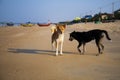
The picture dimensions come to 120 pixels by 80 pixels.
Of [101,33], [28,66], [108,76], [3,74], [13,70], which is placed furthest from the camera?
[101,33]

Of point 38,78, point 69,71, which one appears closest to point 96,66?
point 69,71

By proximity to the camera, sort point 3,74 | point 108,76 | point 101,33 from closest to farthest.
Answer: point 108,76 < point 3,74 < point 101,33

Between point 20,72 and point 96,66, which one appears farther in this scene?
point 96,66

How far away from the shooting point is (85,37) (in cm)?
1137

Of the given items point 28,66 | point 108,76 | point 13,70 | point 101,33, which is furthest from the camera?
point 101,33

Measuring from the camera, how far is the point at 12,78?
6672 mm

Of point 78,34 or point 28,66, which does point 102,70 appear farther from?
point 78,34

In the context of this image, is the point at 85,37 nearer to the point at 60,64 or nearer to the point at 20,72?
the point at 60,64

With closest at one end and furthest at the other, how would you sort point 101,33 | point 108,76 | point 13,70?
point 108,76
point 13,70
point 101,33

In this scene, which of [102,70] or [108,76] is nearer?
[108,76]

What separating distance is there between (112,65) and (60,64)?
1.80m

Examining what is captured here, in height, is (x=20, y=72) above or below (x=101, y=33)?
below

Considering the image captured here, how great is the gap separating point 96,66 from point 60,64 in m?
1.33

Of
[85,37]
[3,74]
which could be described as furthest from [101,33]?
[3,74]
